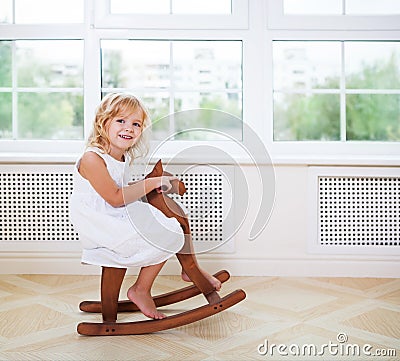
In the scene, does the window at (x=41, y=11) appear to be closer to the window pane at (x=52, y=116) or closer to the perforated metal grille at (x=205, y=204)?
the window pane at (x=52, y=116)

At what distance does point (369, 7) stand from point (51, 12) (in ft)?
5.23

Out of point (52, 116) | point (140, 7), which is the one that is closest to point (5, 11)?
point (52, 116)

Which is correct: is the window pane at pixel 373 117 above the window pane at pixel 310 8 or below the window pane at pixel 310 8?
below

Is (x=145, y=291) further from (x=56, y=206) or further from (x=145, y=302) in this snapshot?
(x=56, y=206)

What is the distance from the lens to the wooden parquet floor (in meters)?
1.97

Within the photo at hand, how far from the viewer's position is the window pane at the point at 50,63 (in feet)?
10.6

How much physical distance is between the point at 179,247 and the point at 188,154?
89 cm

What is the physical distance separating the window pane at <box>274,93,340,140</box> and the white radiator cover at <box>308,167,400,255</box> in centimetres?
46

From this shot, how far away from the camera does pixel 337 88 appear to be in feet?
10.7

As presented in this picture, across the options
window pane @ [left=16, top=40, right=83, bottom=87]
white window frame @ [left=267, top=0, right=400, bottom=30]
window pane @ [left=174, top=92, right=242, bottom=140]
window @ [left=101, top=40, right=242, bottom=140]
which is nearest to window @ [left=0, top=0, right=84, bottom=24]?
window pane @ [left=16, top=40, right=83, bottom=87]

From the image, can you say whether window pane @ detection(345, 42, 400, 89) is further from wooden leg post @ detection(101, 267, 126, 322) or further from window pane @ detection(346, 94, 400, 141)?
wooden leg post @ detection(101, 267, 126, 322)

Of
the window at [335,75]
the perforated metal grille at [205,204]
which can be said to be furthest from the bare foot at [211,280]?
the window at [335,75]

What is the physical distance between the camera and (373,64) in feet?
10.6

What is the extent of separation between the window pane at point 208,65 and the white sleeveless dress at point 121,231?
3.43 ft
